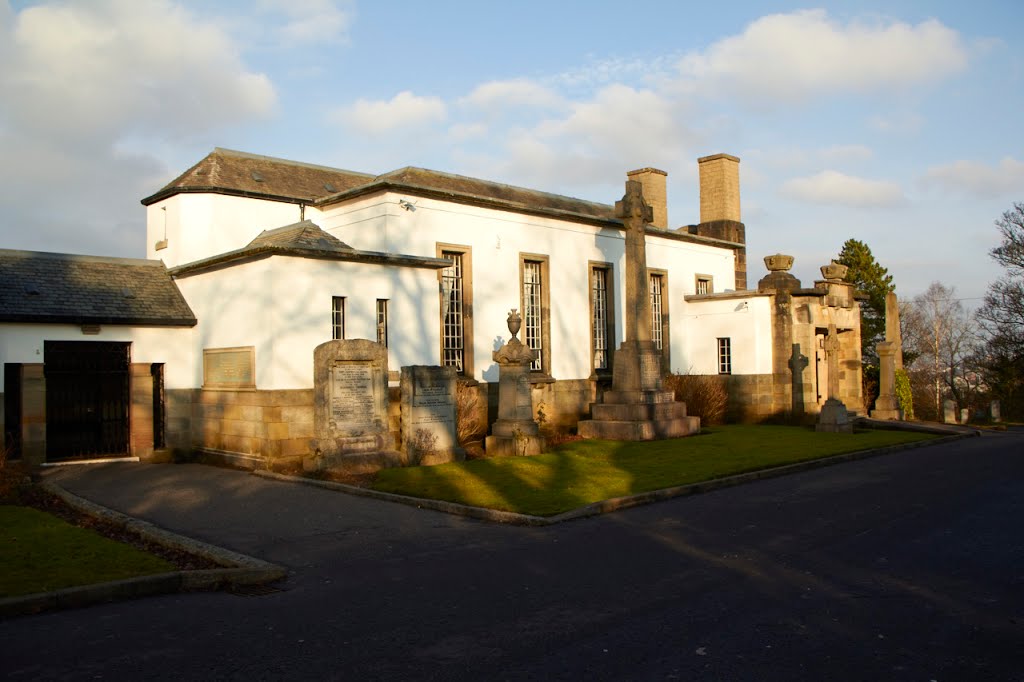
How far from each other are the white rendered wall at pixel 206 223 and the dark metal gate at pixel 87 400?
393 cm

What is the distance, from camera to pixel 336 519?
37.7 ft

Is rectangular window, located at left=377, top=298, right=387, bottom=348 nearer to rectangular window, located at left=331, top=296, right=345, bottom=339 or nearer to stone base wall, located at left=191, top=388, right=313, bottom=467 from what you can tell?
rectangular window, located at left=331, top=296, right=345, bottom=339

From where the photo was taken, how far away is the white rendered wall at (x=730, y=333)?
92.8ft

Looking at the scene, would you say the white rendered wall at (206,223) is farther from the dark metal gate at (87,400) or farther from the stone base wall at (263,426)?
the stone base wall at (263,426)

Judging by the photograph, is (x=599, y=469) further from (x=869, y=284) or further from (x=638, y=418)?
(x=869, y=284)

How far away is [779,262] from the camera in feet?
93.0

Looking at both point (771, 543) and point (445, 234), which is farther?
point (445, 234)

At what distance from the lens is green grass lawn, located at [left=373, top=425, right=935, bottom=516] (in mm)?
12961

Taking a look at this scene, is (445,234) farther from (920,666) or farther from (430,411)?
(920,666)

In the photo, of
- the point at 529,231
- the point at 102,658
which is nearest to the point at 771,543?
the point at 102,658

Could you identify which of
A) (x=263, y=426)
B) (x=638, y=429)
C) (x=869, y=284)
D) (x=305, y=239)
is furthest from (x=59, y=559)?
(x=869, y=284)

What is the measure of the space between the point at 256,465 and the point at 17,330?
19.4 feet

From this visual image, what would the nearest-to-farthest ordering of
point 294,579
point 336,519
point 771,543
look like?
point 294,579 → point 771,543 → point 336,519

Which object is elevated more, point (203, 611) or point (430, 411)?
point (430, 411)
